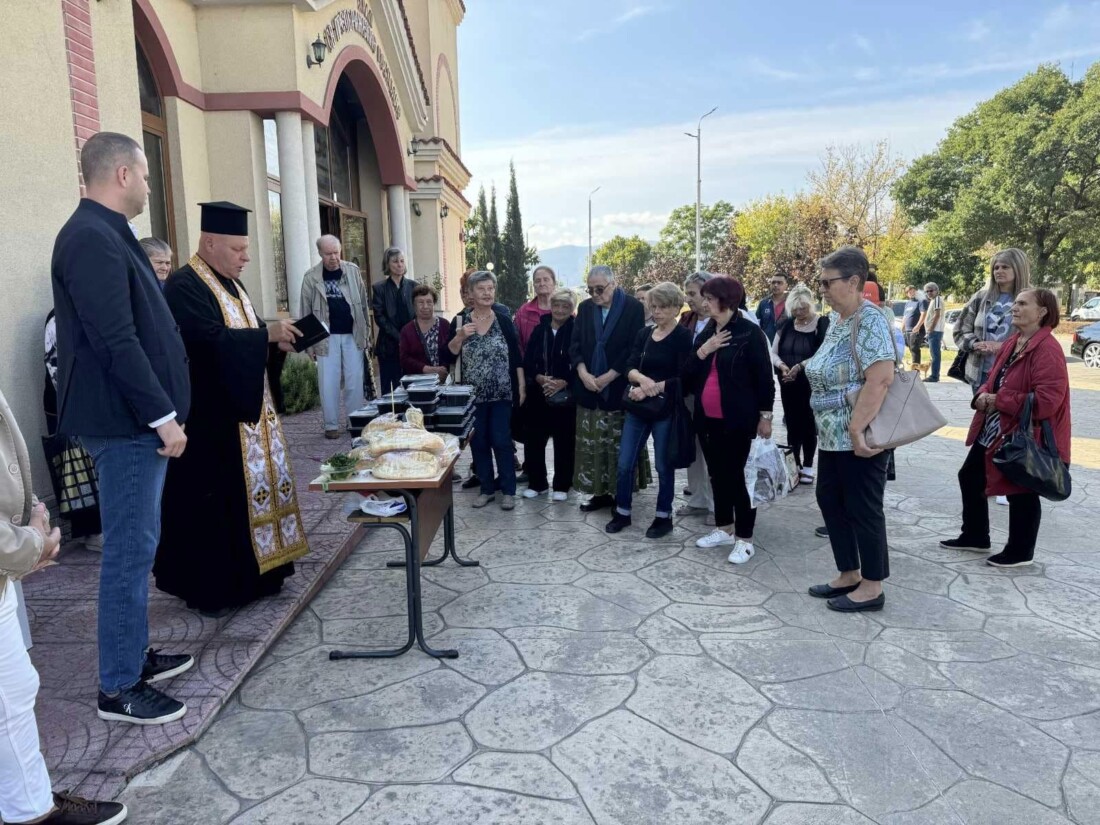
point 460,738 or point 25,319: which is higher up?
point 25,319

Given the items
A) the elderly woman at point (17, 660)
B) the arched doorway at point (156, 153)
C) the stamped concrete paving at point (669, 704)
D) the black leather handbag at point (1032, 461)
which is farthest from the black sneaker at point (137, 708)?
the arched doorway at point (156, 153)

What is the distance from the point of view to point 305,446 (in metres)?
7.55

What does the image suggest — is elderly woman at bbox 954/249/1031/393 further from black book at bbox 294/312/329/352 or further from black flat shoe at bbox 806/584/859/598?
black book at bbox 294/312/329/352

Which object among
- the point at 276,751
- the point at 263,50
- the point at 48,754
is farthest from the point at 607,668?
the point at 263,50

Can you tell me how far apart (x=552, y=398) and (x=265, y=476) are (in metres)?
2.72

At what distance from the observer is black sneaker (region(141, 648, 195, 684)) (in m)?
3.25

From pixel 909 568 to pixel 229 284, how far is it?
439 cm

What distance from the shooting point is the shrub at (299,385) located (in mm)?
9266

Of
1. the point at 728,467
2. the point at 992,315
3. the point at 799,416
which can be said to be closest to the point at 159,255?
the point at 728,467

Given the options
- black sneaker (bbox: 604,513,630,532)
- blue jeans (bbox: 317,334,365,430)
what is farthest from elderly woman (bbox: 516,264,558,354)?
blue jeans (bbox: 317,334,365,430)

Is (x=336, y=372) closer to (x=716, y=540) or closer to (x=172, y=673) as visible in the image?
(x=716, y=540)

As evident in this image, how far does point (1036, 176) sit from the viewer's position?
2564 centimetres

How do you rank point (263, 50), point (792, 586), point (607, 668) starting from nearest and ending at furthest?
1. point (607, 668)
2. point (792, 586)
3. point (263, 50)

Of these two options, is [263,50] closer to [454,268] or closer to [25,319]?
[25,319]
